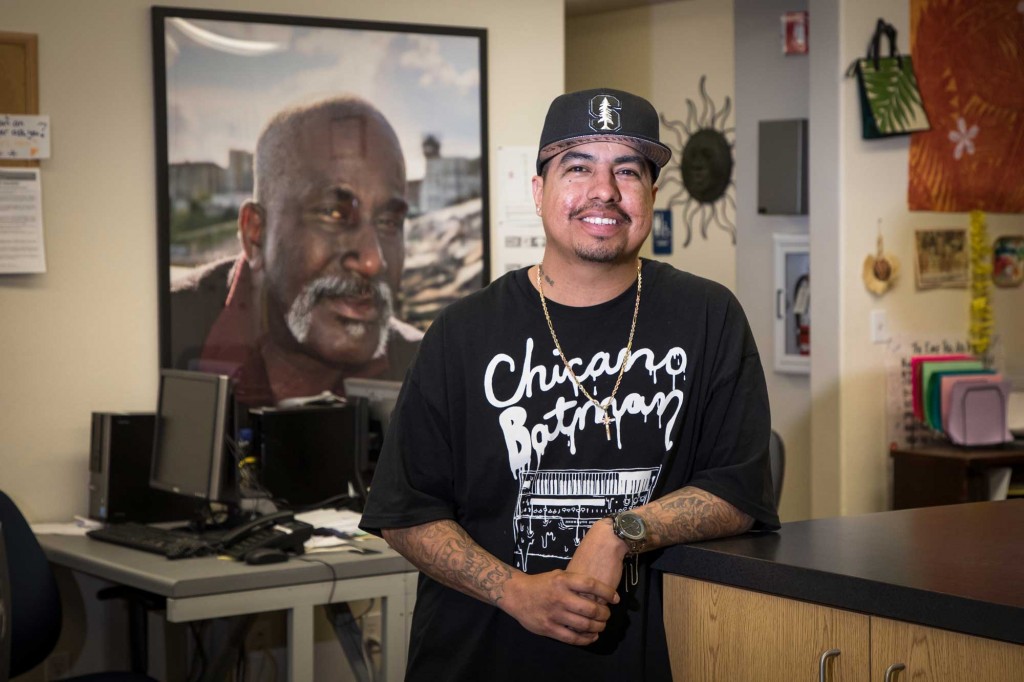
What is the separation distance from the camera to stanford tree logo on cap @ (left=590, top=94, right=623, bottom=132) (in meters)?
1.78

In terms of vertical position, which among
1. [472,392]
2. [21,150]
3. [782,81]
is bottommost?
[472,392]

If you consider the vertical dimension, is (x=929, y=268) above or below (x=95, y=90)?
below

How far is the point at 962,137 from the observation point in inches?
198

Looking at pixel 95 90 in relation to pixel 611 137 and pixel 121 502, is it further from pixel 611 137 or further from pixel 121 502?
pixel 611 137

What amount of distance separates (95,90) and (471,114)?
4.42 feet

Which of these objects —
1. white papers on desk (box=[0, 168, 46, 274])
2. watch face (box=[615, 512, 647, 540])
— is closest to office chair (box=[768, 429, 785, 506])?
watch face (box=[615, 512, 647, 540])

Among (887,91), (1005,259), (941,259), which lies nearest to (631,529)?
(887,91)

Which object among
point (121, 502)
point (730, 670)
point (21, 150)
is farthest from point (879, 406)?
point (730, 670)

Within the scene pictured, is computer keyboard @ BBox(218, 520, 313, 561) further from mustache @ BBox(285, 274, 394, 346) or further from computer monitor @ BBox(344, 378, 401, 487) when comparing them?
mustache @ BBox(285, 274, 394, 346)

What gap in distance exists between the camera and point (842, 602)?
1.38 meters

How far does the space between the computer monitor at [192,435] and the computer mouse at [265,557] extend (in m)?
0.34

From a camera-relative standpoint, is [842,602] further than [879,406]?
No

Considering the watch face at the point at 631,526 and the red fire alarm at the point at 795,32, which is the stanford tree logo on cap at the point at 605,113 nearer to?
the watch face at the point at 631,526

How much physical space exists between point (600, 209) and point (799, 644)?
26.3 inches
